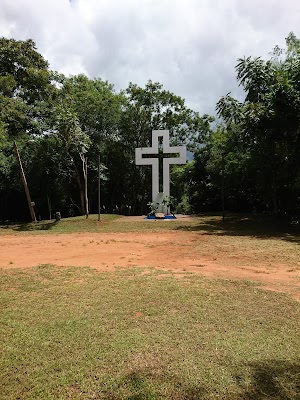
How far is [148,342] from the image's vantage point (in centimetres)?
354

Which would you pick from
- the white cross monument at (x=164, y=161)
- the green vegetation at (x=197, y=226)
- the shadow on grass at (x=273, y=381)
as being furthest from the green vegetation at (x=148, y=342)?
the white cross monument at (x=164, y=161)

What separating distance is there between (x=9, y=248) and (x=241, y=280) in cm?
718

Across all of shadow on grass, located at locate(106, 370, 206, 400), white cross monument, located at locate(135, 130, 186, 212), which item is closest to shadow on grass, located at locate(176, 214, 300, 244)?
white cross monument, located at locate(135, 130, 186, 212)

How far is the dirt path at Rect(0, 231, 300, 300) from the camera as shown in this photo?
7.00 m

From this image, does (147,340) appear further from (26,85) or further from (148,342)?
(26,85)

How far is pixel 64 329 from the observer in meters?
3.88

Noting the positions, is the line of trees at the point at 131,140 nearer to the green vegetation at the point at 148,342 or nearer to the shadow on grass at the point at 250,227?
the shadow on grass at the point at 250,227

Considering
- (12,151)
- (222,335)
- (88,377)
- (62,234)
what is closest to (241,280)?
(222,335)

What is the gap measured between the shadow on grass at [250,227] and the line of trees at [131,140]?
2.12m

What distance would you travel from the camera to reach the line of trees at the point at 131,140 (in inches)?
625

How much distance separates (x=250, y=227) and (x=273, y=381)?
13.0 metres

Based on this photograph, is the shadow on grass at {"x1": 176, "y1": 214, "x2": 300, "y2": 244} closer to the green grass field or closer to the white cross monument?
the white cross monument

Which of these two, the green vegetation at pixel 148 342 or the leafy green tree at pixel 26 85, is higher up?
the leafy green tree at pixel 26 85

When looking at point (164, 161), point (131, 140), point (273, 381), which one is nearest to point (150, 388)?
point (273, 381)
